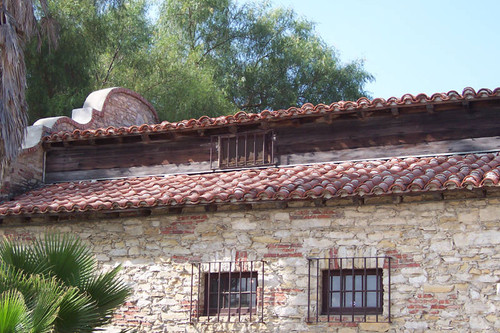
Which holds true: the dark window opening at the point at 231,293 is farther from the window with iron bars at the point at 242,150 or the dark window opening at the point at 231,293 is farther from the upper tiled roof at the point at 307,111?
the upper tiled roof at the point at 307,111

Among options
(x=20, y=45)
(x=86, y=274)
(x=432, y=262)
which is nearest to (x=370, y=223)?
(x=432, y=262)

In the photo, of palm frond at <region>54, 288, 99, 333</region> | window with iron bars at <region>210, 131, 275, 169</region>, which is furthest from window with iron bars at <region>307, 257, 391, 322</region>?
palm frond at <region>54, 288, 99, 333</region>

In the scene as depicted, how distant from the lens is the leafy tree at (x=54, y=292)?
7148 mm

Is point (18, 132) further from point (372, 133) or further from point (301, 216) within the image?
point (372, 133)

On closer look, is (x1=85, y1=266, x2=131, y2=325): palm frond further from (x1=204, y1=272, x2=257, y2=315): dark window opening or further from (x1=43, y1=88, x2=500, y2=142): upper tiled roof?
(x1=43, y1=88, x2=500, y2=142): upper tiled roof

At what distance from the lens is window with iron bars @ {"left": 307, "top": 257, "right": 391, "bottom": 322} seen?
958 cm

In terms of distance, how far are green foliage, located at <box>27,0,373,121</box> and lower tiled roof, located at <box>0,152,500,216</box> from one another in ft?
27.8

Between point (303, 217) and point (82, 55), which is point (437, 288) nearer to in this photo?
point (303, 217)

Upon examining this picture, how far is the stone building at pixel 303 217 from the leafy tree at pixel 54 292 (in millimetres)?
2188

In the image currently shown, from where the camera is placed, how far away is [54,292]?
740 centimetres

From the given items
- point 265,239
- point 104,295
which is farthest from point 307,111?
point 104,295

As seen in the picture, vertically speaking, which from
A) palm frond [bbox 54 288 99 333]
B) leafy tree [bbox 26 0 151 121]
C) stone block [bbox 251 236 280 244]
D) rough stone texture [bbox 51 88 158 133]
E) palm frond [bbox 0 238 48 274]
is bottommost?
palm frond [bbox 54 288 99 333]

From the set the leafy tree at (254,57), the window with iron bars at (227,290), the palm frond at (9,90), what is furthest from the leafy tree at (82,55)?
the window with iron bars at (227,290)

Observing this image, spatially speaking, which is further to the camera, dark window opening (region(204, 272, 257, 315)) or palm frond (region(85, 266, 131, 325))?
dark window opening (region(204, 272, 257, 315))
